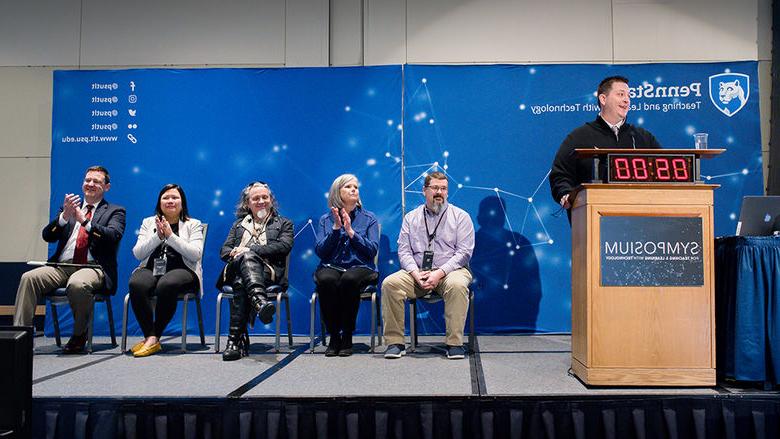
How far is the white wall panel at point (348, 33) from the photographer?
4.97 metres

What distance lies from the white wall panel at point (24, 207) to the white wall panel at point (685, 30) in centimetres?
488

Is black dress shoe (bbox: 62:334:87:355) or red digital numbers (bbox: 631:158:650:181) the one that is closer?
red digital numbers (bbox: 631:158:650:181)

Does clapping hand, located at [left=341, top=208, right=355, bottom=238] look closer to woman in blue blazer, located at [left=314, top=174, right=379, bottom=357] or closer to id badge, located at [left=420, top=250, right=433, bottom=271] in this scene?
woman in blue blazer, located at [left=314, top=174, right=379, bottom=357]

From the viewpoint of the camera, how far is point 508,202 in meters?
4.67

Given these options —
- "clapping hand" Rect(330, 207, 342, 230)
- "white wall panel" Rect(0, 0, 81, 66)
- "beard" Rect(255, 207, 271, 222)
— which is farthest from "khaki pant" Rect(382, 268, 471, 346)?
"white wall panel" Rect(0, 0, 81, 66)

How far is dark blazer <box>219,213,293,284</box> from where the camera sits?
394cm

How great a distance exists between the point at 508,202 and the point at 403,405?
2462 mm

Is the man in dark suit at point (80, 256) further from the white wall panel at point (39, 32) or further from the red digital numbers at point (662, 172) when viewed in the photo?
the red digital numbers at point (662, 172)

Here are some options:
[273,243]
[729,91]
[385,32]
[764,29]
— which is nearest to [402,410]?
[273,243]

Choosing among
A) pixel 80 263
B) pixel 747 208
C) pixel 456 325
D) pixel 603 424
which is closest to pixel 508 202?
pixel 456 325

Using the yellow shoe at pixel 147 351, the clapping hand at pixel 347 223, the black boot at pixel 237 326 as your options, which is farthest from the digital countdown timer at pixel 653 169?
the yellow shoe at pixel 147 351

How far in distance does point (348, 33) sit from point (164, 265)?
241cm

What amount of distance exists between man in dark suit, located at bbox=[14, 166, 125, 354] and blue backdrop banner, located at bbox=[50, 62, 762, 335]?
720 mm

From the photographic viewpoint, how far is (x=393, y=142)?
4.71 meters
